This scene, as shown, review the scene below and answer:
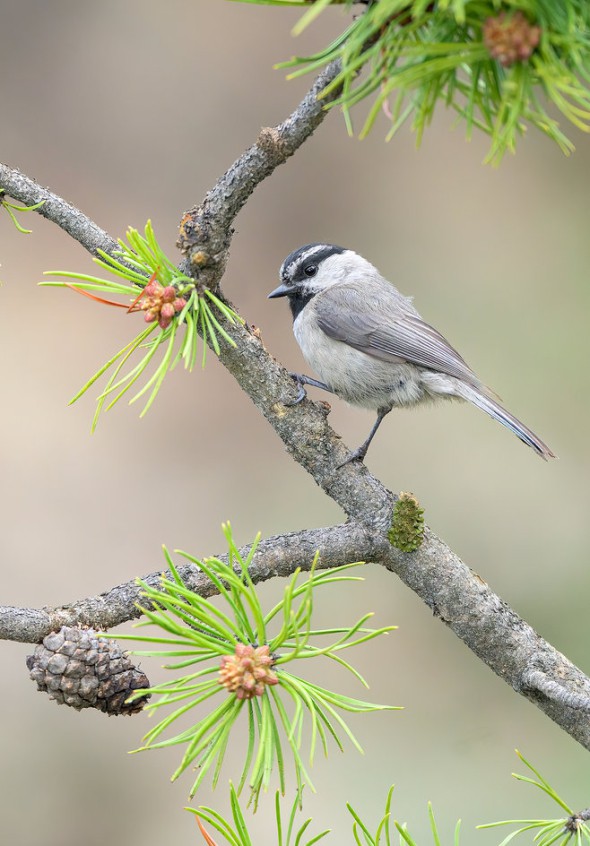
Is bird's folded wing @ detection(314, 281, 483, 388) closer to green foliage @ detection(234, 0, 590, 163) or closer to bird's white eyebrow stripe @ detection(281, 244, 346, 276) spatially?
bird's white eyebrow stripe @ detection(281, 244, 346, 276)

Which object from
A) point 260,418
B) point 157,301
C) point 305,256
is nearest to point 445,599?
point 157,301

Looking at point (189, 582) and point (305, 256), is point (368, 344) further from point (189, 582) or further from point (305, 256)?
point (189, 582)

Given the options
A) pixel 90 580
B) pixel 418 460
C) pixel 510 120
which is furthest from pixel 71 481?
pixel 510 120

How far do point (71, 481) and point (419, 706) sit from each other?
1994 mm

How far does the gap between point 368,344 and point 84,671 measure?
5.93 feet

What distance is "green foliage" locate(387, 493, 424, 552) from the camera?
69.8 inches

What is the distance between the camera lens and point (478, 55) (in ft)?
3.69

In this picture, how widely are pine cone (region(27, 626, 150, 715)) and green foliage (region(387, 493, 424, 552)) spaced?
0.56m

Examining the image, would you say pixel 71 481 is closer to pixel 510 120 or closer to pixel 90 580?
pixel 90 580

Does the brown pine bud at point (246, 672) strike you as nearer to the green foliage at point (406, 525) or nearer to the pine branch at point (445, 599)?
the pine branch at point (445, 599)

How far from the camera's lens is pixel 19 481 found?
452 cm

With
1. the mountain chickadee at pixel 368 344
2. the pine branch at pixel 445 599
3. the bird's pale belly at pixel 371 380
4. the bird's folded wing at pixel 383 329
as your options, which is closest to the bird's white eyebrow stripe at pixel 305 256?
the mountain chickadee at pixel 368 344

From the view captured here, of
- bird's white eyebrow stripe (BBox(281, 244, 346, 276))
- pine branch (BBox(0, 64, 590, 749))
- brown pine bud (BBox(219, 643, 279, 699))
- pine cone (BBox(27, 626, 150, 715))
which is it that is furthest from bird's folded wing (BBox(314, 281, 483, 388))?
brown pine bud (BBox(219, 643, 279, 699))

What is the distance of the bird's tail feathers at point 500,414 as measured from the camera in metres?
2.64
